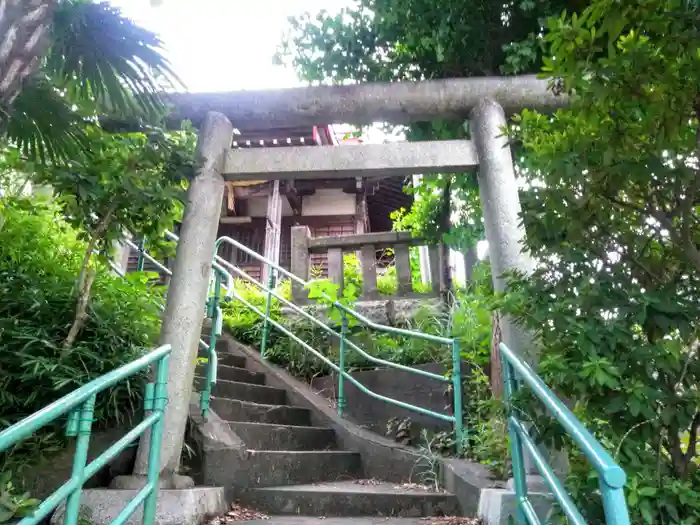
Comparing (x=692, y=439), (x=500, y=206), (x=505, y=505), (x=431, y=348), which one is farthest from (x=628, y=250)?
(x=431, y=348)

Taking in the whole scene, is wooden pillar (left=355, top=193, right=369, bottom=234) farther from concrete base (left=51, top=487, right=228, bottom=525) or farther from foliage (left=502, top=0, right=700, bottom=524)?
foliage (left=502, top=0, right=700, bottom=524)

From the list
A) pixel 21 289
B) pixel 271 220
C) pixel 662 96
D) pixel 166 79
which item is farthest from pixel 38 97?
pixel 271 220

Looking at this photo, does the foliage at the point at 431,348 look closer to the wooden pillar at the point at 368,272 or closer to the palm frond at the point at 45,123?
the wooden pillar at the point at 368,272

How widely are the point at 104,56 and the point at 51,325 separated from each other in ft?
5.06

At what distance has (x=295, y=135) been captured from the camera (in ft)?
31.2

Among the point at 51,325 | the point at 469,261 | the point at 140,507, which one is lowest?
the point at 140,507

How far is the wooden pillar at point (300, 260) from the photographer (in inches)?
243

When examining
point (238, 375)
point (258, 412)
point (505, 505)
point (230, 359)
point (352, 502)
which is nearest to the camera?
point (505, 505)

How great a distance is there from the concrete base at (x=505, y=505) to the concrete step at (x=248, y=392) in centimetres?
248

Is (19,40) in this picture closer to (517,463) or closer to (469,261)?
(517,463)

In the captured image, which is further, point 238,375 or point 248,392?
point 238,375

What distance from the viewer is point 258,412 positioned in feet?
14.6

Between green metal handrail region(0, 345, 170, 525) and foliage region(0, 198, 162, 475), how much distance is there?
65cm

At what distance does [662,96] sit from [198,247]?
2.77m
